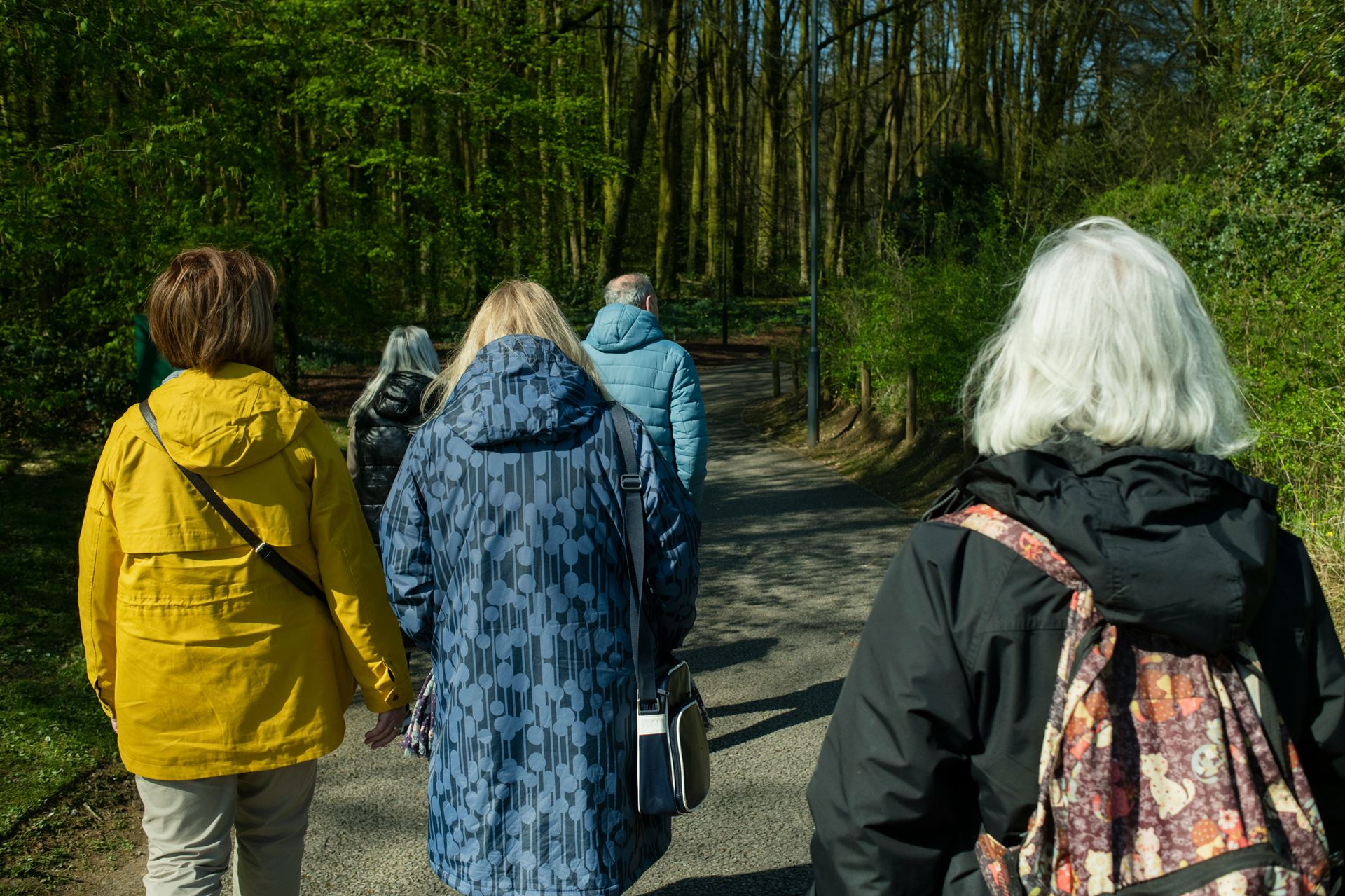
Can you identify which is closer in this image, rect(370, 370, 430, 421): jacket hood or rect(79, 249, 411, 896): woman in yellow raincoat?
rect(79, 249, 411, 896): woman in yellow raincoat

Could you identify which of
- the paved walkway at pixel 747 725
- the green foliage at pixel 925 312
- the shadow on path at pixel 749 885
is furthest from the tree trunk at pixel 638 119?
the shadow on path at pixel 749 885

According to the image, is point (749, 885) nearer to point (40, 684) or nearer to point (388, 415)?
point (388, 415)

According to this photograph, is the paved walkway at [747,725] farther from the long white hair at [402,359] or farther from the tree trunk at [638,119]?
the tree trunk at [638,119]

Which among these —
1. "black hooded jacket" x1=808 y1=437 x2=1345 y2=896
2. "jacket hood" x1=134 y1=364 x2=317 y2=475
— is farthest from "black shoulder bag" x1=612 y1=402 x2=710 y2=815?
"black hooded jacket" x1=808 y1=437 x2=1345 y2=896

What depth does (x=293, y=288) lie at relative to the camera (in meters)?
13.6

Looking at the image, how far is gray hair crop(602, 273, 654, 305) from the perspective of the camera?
16.3 feet

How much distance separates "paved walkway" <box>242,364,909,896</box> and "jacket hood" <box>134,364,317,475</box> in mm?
1889

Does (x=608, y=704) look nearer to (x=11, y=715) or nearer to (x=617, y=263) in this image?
(x=11, y=715)

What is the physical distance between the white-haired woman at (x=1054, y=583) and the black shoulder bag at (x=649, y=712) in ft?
2.93

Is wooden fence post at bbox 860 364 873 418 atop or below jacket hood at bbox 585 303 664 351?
below

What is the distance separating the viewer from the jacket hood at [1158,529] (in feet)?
4.60

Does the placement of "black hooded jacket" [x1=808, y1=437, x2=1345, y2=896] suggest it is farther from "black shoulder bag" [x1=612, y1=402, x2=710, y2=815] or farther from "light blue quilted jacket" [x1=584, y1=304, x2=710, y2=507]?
"light blue quilted jacket" [x1=584, y1=304, x2=710, y2=507]

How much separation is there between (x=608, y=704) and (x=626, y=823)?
270 mm

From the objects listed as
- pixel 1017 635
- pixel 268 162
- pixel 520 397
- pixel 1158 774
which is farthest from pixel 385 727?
pixel 268 162
